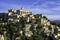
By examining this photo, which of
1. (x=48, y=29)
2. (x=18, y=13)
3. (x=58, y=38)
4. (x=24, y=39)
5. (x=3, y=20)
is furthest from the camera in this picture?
(x=18, y=13)

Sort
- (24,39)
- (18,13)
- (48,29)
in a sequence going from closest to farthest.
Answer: (24,39)
(48,29)
(18,13)

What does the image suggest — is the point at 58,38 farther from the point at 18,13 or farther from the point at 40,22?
the point at 18,13

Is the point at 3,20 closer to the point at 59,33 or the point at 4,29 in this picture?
the point at 4,29

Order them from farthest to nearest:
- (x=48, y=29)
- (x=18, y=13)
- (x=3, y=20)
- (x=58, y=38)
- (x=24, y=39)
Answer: (x=18, y=13), (x=3, y=20), (x=48, y=29), (x=58, y=38), (x=24, y=39)

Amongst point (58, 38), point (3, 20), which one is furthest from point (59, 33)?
point (3, 20)

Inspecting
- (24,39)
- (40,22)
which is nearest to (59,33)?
(40,22)

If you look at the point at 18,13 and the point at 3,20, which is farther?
the point at 18,13
